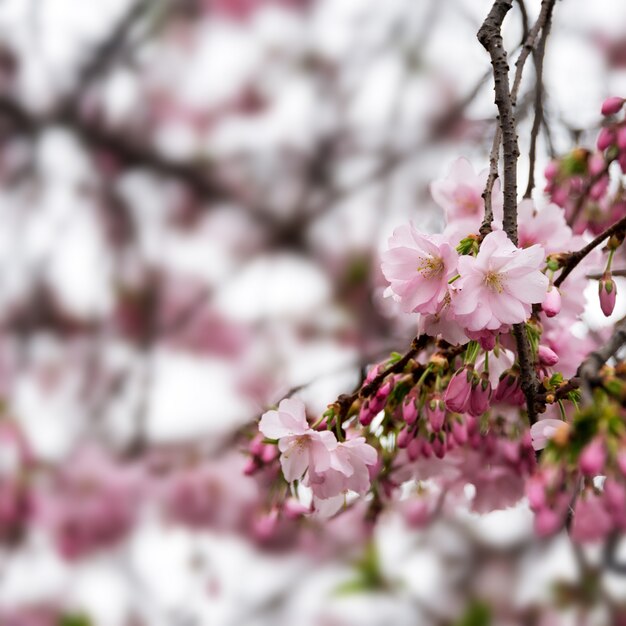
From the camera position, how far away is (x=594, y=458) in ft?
1.29

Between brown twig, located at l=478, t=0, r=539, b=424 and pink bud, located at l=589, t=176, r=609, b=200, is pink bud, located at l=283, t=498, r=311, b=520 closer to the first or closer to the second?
brown twig, located at l=478, t=0, r=539, b=424

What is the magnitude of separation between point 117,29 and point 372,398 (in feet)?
9.16

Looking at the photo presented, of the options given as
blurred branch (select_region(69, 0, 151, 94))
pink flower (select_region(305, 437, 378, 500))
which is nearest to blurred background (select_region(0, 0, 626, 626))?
blurred branch (select_region(69, 0, 151, 94))

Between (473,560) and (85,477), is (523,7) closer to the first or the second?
(85,477)

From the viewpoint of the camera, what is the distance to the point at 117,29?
293cm

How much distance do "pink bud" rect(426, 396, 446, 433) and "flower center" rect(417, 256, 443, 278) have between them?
14 centimetres

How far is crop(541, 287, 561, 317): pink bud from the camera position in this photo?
576mm

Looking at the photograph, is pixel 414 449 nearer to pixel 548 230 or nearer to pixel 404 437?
pixel 404 437

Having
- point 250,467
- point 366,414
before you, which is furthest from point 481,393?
point 250,467

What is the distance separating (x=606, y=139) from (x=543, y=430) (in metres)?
0.51

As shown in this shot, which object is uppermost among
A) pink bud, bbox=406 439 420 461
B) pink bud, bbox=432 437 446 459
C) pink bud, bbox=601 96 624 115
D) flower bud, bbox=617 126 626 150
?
pink bud, bbox=601 96 624 115

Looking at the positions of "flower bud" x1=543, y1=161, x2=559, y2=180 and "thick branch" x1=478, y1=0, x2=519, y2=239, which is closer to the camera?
"thick branch" x1=478, y1=0, x2=519, y2=239

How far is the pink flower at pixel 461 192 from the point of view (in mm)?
742

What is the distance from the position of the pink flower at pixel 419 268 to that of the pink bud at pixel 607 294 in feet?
0.54
